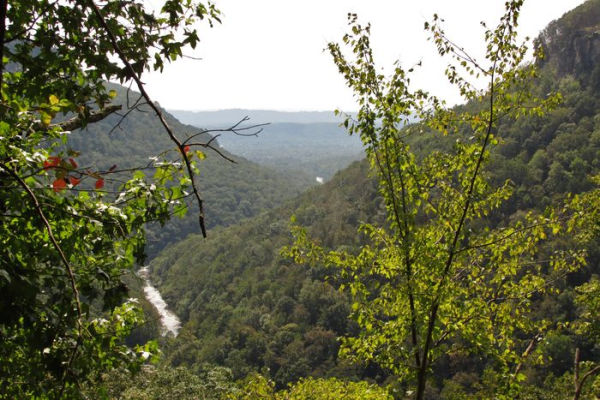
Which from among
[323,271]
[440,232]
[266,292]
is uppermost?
[440,232]

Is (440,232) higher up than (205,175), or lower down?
higher up

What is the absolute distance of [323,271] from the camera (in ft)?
235

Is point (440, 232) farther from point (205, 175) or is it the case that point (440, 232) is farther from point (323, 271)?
point (205, 175)

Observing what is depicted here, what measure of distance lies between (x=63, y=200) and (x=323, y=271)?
2751 inches

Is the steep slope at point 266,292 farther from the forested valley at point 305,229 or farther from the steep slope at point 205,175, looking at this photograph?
the forested valley at point 305,229

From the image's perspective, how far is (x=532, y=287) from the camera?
5.48 meters

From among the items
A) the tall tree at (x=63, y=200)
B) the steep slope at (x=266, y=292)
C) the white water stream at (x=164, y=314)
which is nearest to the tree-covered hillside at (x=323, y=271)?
the steep slope at (x=266, y=292)

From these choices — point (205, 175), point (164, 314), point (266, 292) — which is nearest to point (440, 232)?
point (266, 292)

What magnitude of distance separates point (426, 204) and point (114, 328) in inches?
153

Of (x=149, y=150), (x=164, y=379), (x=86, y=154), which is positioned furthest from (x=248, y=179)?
(x=164, y=379)

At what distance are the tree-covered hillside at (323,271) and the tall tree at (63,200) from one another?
38.6 meters

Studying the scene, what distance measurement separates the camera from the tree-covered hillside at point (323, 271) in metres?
55.2

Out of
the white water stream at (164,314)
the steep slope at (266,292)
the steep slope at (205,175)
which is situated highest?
the steep slope at (205,175)

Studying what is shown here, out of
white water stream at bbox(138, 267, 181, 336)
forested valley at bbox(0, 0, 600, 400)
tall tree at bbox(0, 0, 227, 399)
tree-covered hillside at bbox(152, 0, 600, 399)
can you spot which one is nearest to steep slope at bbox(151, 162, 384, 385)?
tree-covered hillside at bbox(152, 0, 600, 399)
